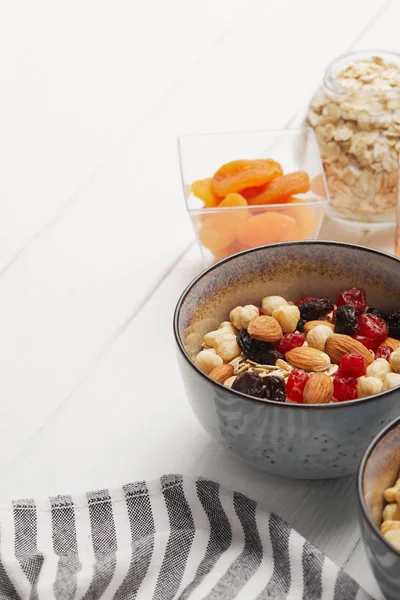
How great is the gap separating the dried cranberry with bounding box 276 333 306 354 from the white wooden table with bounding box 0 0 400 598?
0.13m

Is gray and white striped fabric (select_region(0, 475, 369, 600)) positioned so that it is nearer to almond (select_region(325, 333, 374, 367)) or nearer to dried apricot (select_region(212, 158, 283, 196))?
almond (select_region(325, 333, 374, 367))

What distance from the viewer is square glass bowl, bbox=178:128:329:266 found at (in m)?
1.23

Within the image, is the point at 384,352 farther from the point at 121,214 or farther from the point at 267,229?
the point at 121,214

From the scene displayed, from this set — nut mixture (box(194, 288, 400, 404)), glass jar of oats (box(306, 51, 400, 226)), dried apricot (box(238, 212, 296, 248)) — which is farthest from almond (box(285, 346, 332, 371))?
glass jar of oats (box(306, 51, 400, 226))

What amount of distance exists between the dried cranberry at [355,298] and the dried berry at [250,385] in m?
0.18

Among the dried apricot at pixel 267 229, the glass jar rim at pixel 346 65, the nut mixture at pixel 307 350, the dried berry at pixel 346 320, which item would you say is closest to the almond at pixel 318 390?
the nut mixture at pixel 307 350

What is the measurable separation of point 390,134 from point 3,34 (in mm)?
959

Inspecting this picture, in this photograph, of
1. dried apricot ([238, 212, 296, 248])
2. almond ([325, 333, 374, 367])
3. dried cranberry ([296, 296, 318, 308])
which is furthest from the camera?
dried apricot ([238, 212, 296, 248])

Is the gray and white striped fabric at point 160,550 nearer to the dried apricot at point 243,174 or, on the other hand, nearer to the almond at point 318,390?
the almond at point 318,390

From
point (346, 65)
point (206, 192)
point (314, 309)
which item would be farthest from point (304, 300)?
point (346, 65)

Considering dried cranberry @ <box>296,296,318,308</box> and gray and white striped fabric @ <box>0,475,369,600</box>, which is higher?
dried cranberry @ <box>296,296,318,308</box>

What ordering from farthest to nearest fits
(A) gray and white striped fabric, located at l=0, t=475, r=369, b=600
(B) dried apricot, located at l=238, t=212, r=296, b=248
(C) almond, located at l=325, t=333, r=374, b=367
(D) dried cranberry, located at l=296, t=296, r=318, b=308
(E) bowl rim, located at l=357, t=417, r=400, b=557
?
(B) dried apricot, located at l=238, t=212, r=296, b=248
(D) dried cranberry, located at l=296, t=296, r=318, b=308
(C) almond, located at l=325, t=333, r=374, b=367
(A) gray and white striped fabric, located at l=0, t=475, r=369, b=600
(E) bowl rim, located at l=357, t=417, r=400, b=557

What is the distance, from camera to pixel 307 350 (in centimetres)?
99

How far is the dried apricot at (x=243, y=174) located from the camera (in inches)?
49.3
